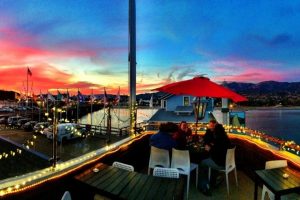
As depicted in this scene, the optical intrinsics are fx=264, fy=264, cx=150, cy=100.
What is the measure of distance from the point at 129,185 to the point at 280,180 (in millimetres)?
1844

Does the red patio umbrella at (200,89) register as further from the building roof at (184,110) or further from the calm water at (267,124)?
the building roof at (184,110)

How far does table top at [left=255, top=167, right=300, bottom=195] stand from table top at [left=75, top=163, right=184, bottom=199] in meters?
1.04

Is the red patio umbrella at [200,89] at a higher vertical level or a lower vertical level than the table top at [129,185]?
higher

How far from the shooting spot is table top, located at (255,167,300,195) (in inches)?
117

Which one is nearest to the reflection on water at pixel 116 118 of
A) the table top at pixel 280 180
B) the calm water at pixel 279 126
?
the table top at pixel 280 180

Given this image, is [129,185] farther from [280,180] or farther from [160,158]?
[160,158]

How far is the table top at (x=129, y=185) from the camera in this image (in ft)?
9.00

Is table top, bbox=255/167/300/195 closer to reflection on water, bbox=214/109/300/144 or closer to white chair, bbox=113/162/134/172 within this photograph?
white chair, bbox=113/162/134/172

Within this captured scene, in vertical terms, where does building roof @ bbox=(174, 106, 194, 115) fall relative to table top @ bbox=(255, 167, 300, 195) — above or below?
above

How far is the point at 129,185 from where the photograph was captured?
3.00 metres

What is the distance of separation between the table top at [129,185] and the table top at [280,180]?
1.04 m

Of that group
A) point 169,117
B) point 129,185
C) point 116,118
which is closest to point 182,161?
point 129,185

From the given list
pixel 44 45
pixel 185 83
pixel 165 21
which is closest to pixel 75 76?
pixel 44 45

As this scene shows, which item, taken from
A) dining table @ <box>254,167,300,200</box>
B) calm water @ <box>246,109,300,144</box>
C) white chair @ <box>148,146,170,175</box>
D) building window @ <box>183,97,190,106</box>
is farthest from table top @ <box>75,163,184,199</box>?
calm water @ <box>246,109,300,144</box>
